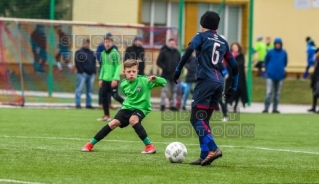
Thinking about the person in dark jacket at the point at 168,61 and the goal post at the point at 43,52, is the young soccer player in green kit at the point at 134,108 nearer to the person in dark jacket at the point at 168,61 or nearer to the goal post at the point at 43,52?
the person in dark jacket at the point at 168,61

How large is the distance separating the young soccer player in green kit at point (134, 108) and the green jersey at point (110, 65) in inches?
234

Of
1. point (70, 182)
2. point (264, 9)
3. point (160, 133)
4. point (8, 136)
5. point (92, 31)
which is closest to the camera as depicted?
point (70, 182)

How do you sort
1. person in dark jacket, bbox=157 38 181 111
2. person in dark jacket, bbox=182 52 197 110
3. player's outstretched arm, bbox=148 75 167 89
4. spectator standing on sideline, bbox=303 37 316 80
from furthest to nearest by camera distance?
spectator standing on sideline, bbox=303 37 316 80 → person in dark jacket, bbox=182 52 197 110 → person in dark jacket, bbox=157 38 181 111 → player's outstretched arm, bbox=148 75 167 89

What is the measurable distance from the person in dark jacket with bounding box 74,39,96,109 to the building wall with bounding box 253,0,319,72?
563 inches

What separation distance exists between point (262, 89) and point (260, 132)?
15.9 metres

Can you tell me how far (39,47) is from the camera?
85.2 feet

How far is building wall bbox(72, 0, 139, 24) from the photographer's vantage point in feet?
87.3

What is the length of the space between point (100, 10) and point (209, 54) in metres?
16.6

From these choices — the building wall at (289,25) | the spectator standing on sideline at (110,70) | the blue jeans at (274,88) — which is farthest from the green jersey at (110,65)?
the building wall at (289,25)

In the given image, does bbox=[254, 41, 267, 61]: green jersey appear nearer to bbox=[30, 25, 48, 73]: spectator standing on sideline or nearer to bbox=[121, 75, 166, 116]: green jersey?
bbox=[30, 25, 48, 73]: spectator standing on sideline

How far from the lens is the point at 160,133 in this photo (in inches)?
661

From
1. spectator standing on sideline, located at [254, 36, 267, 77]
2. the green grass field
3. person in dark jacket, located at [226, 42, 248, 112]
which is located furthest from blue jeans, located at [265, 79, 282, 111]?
spectator standing on sideline, located at [254, 36, 267, 77]

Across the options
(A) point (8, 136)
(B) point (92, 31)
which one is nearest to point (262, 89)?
(B) point (92, 31)

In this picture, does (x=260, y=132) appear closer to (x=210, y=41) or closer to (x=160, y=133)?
(x=160, y=133)
